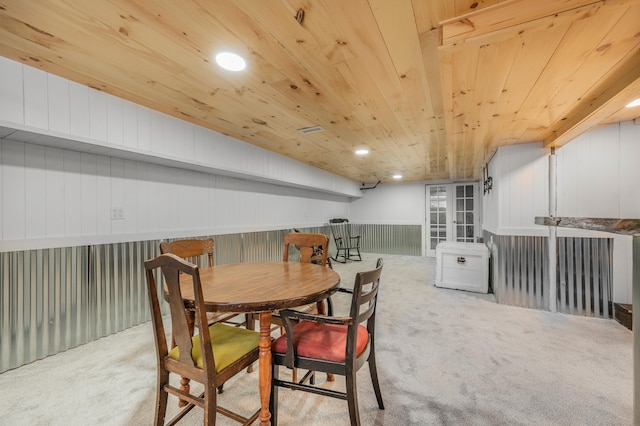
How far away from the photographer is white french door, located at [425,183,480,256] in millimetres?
6852

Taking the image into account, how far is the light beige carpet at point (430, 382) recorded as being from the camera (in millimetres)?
1552

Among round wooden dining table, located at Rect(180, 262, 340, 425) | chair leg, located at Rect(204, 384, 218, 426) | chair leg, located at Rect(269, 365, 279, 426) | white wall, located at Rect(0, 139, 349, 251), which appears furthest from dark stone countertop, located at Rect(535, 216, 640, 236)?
white wall, located at Rect(0, 139, 349, 251)

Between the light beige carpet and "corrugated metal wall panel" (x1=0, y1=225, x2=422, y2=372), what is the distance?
129mm

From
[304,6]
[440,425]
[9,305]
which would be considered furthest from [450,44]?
[9,305]

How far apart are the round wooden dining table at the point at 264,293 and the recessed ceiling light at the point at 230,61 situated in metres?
1.36

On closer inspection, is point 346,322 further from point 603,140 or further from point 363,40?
point 603,140

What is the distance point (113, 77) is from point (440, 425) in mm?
3049

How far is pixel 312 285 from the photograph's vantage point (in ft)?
5.02

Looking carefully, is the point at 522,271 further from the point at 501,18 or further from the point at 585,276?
the point at 501,18

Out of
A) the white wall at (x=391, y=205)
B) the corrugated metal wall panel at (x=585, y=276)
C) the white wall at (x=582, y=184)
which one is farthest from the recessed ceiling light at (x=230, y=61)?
the white wall at (x=391, y=205)

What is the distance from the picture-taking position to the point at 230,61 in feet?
5.43

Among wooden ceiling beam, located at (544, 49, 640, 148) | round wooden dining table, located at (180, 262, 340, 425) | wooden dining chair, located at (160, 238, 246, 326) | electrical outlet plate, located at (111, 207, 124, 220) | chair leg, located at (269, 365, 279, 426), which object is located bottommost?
chair leg, located at (269, 365, 279, 426)

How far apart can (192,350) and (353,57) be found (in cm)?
182

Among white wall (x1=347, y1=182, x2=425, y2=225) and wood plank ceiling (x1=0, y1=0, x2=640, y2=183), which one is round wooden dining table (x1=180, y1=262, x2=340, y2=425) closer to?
wood plank ceiling (x1=0, y1=0, x2=640, y2=183)
